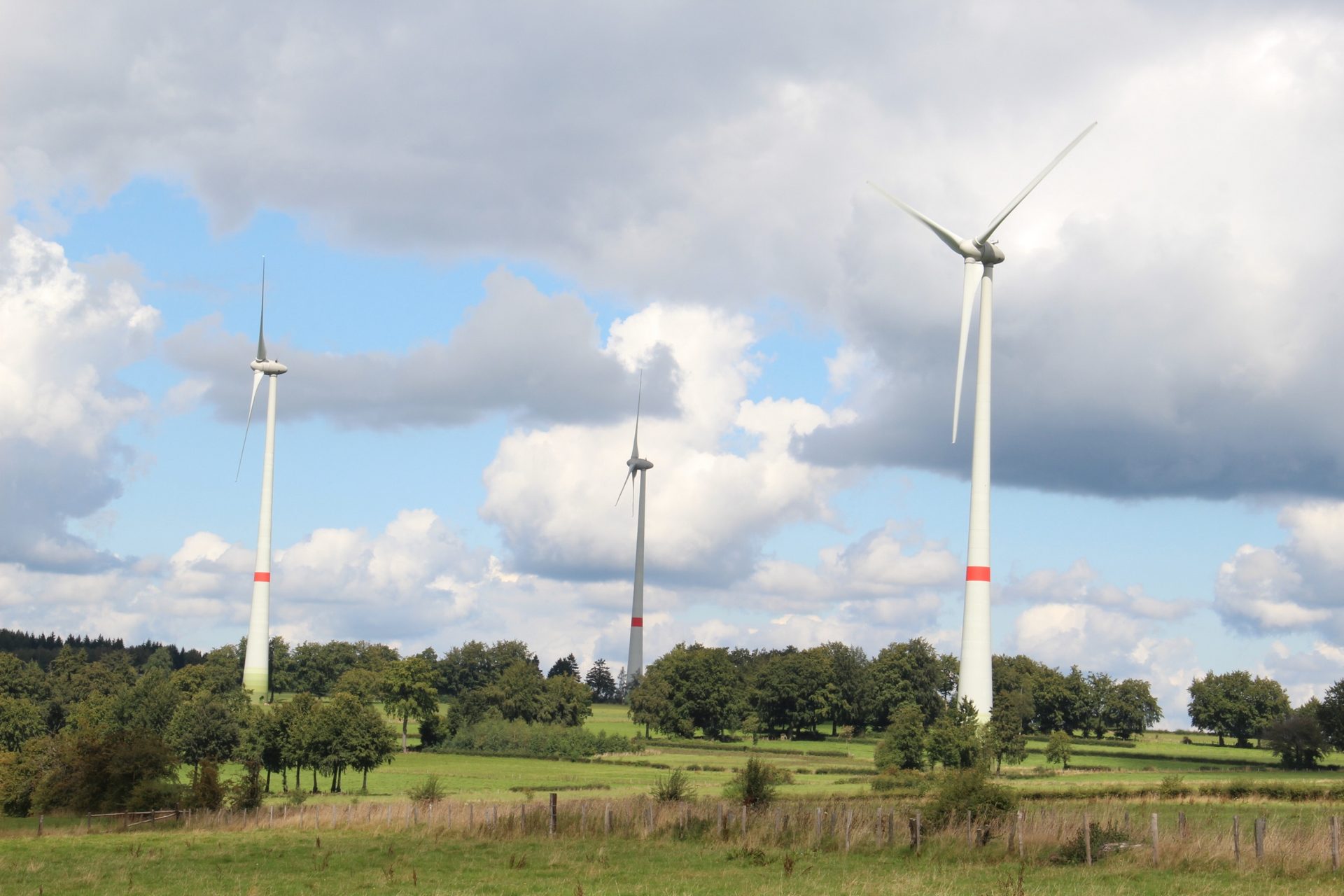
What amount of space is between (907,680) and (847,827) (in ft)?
467

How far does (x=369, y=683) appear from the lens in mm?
176875

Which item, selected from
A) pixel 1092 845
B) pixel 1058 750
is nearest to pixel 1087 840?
pixel 1092 845

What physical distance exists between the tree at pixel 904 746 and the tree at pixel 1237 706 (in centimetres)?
9596

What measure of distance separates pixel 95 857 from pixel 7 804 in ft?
128

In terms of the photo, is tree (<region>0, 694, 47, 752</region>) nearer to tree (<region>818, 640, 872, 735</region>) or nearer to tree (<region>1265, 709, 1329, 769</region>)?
tree (<region>818, 640, 872, 735</region>)

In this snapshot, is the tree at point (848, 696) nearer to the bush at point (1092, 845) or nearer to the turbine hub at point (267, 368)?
the turbine hub at point (267, 368)

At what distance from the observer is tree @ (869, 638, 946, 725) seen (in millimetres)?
179625

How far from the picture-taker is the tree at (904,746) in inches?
3745

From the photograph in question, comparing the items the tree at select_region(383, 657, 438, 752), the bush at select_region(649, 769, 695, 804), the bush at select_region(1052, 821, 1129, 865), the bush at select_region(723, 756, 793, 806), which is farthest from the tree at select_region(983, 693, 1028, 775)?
the tree at select_region(383, 657, 438, 752)

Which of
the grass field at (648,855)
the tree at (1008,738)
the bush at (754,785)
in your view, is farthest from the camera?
the tree at (1008,738)

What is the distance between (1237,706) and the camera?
178375mm

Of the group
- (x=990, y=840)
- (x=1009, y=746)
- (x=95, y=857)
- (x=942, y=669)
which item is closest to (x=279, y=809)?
(x=95, y=857)

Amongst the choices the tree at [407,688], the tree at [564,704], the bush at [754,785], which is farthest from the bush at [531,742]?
the bush at [754,785]

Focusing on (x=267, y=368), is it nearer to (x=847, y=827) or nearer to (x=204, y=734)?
(x=204, y=734)
